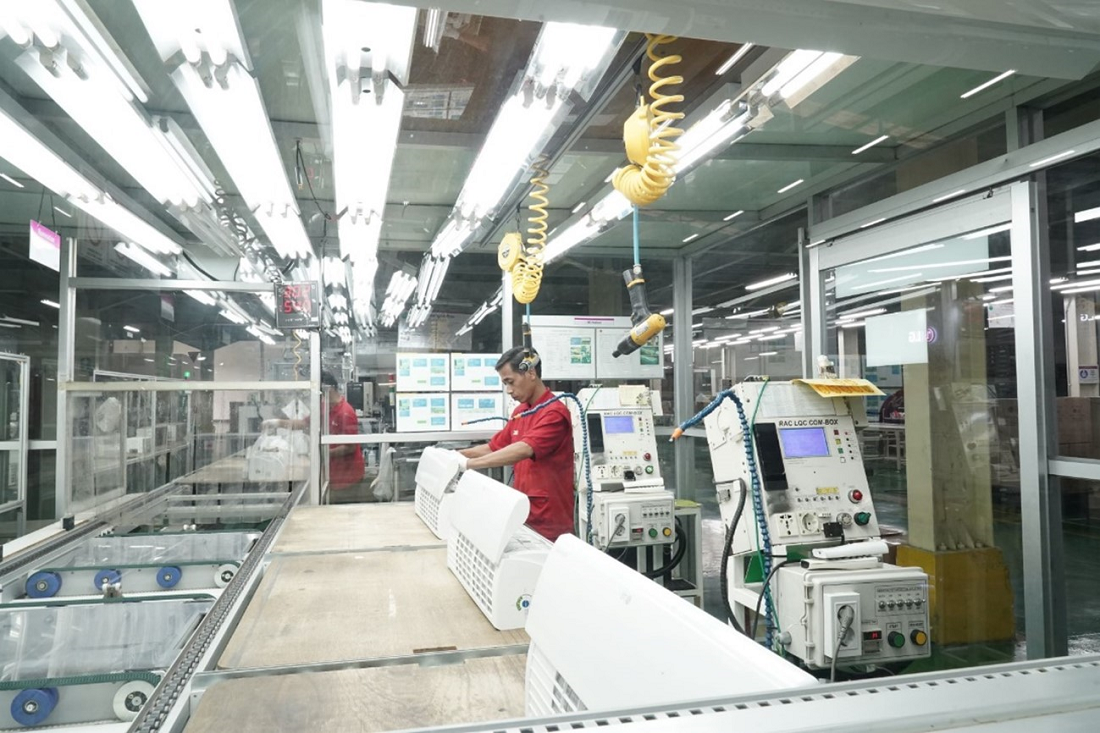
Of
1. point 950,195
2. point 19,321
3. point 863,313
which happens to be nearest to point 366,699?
point 950,195

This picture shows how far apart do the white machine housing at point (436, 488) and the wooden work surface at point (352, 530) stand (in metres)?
0.05

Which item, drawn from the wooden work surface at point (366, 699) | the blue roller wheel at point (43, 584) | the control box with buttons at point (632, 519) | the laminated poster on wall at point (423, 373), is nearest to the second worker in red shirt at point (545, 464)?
the control box with buttons at point (632, 519)

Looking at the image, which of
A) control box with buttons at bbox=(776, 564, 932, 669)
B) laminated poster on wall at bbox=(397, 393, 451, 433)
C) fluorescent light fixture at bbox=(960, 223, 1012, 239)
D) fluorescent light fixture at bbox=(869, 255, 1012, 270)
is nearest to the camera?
control box with buttons at bbox=(776, 564, 932, 669)

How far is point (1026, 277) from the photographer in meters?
3.04

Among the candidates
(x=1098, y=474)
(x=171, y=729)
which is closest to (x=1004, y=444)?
(x=1098, y=474)

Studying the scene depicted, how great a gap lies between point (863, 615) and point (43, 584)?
2943mm

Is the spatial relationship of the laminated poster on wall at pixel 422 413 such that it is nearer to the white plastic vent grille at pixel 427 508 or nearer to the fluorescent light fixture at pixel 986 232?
the white plastic vent grille at pixel 427 508

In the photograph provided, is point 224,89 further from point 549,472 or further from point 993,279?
point 993,279

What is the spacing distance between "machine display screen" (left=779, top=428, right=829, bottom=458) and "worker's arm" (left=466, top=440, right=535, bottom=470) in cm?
102

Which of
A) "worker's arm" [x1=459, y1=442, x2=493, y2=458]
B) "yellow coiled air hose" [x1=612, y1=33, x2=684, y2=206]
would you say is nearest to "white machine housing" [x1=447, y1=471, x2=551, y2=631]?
"yellow coiled air hose" [x1=612, y1=33, x2=684, y2=206]

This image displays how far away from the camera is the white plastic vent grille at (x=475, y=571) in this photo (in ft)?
5.59

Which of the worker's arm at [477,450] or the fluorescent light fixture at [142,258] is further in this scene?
the fluorescent light fixture at [142,258]

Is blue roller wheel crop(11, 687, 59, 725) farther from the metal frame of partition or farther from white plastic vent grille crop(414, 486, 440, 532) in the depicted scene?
the metal frame of partition

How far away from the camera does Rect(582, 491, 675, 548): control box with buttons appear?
12.8ft
